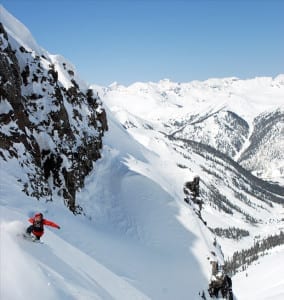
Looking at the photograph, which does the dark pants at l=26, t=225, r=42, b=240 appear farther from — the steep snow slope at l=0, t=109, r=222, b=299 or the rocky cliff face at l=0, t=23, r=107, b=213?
the rocky cliff face at l=0, t=23, r=107, b=213

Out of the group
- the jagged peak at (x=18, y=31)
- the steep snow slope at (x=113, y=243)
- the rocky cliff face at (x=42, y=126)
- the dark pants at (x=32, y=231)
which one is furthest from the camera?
the jagged peak at (x=18, y=31)

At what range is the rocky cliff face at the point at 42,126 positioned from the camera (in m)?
40.9

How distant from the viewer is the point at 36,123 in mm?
47938

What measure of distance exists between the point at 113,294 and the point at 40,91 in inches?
1257

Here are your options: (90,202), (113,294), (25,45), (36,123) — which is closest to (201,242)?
(90,202)

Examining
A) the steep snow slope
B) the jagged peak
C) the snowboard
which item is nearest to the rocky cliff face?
Answer: the jagged peak

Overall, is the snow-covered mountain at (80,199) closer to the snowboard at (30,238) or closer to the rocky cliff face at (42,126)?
the rocky cliff face at (42,126)

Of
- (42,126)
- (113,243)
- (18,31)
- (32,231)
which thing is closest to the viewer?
(32,231)

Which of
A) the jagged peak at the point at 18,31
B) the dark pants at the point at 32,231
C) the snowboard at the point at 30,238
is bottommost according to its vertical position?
the snowboard at the point at 30,238

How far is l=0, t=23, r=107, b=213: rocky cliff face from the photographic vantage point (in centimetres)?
4092

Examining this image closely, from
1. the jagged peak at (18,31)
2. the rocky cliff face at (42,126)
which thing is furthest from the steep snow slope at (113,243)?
the jagged peak at (18,31)

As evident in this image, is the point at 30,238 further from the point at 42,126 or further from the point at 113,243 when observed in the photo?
the point at 42,126

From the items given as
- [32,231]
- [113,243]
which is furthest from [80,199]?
[32,231]

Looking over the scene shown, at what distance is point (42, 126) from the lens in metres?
48.8
